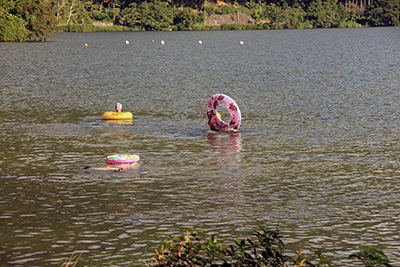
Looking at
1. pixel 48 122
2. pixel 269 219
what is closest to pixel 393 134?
pixel 269 219

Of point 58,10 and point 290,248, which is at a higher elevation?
point 58,10

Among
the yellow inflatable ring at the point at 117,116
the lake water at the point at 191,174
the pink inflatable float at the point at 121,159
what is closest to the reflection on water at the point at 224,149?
Result: the lake water at the point at 191,174

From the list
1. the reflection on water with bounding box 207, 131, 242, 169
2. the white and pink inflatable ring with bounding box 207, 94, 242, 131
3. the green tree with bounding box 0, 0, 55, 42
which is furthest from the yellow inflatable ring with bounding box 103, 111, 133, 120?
the green tree with bounding box 0, 0, 55, 42

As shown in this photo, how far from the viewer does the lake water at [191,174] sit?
1164cm

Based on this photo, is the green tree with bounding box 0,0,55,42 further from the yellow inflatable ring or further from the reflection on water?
the reflection on water

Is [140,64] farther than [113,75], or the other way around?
[140,64]

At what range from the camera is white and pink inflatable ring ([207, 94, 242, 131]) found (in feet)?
77.8

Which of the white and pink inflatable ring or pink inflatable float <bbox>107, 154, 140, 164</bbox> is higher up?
the white and pink inflatable ring

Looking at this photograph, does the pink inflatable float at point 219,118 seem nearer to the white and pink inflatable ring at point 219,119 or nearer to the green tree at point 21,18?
the white and pink inflatable ring at point 219,119

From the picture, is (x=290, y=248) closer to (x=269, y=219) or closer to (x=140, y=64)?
(x=269, y=219)

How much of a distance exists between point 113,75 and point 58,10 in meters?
114

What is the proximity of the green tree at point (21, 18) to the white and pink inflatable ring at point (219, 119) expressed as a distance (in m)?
66.4

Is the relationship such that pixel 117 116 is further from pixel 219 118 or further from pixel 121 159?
pixel 121 159

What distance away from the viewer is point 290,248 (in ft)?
35.8
